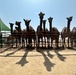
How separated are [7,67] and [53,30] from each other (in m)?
8.32

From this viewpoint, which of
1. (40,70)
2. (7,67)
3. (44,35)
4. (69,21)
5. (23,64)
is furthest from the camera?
(69,21)

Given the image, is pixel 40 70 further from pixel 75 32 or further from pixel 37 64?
pixel 75 32

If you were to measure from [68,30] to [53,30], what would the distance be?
128 centimetres

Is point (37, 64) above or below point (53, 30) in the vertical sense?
below

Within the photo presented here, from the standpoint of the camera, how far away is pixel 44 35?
47.7 ft

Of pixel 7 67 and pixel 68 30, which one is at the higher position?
pixel 68 30

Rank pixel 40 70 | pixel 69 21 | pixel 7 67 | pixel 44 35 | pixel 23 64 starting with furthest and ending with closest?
pixel 69 21
pixel 44 35
pixel 23 64
pixel 7 67
pixel 40 70

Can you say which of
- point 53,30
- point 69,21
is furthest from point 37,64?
point 69,21

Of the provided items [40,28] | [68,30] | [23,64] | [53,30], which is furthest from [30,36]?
[23,64]

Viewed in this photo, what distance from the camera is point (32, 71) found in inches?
283

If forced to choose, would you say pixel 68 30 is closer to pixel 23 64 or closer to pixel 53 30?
pixel 53 30

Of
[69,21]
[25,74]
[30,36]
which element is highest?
[69,21]

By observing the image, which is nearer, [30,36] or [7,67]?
[7,67]

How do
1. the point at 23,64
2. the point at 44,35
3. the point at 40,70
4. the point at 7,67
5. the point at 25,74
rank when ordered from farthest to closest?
the point at 44,35 < the point at 23,64 < the point at 7,67 < the point at 40,70 < the point at 25,74
